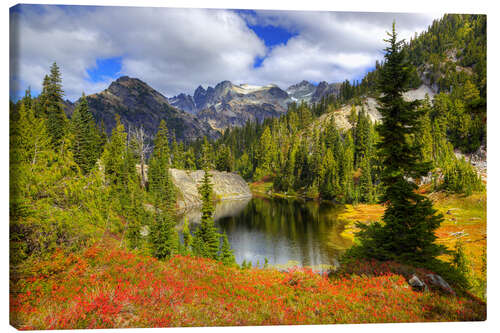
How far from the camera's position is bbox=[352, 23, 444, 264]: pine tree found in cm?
919

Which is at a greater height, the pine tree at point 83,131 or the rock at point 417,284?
the pine tree at point 83,131

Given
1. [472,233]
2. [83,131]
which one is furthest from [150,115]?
[472,233]

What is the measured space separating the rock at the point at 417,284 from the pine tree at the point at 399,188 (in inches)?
66.4

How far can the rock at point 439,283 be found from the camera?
7636 mm

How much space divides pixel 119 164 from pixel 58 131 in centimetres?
1331

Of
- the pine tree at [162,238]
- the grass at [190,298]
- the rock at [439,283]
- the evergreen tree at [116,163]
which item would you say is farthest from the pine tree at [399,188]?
the evergreen tree at [116,163]

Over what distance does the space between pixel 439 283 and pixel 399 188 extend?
334 centimetres

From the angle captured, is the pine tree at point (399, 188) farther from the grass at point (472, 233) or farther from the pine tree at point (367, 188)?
the pine tree at point (367, 188)

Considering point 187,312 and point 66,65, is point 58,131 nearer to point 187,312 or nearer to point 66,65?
point 66,65

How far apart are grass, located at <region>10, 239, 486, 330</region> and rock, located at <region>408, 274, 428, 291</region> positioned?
0.16 meters

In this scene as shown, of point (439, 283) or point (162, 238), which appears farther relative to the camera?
point (162, 238)

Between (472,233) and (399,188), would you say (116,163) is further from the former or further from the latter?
(472,233)

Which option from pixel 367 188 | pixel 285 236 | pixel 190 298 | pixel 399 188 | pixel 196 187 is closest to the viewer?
pixel 190 298

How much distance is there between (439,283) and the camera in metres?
7.75
